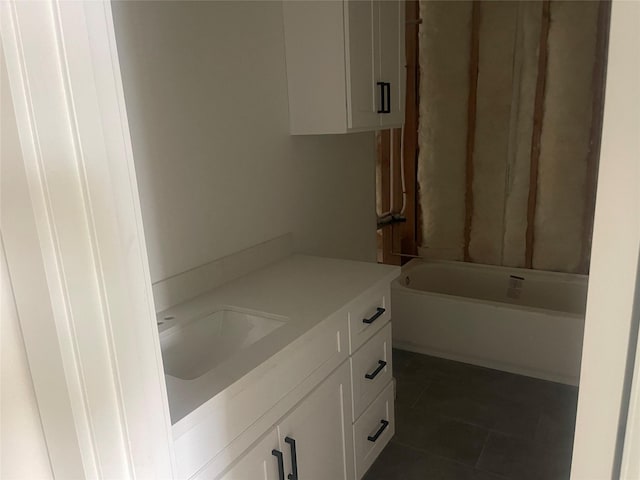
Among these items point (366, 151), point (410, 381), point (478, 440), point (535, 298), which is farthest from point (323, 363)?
point (535, 298)

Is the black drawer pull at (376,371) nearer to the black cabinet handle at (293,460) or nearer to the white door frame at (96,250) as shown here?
the black cabinet handle at (293,460)

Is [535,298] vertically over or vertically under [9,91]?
under

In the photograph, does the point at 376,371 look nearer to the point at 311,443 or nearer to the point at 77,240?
the point at 311,443

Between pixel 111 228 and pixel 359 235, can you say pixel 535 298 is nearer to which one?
pixel 359 235

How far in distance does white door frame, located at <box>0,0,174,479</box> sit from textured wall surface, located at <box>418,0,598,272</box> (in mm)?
3081

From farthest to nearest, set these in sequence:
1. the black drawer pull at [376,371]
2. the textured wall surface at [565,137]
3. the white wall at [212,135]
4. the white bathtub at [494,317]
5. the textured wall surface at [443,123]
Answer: the textured wall surface at [443,123]
the textured wall surface at [565,137]
the white bathtub at [494,317]
the black drawer pull at [376,371]
the white wall at [212,135]

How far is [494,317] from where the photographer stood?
2773mm

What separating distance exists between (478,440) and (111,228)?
2.08 m

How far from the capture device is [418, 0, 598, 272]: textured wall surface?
3.02 metres

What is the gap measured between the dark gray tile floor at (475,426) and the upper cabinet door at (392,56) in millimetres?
1420

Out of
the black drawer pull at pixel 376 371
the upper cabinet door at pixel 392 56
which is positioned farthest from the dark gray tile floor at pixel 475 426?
the upper cabinet door at pixel 392 56

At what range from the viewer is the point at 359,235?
9.75ft

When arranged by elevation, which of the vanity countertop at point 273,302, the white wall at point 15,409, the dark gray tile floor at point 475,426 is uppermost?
the white wall at point 15,409

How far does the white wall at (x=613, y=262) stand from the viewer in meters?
0.45
